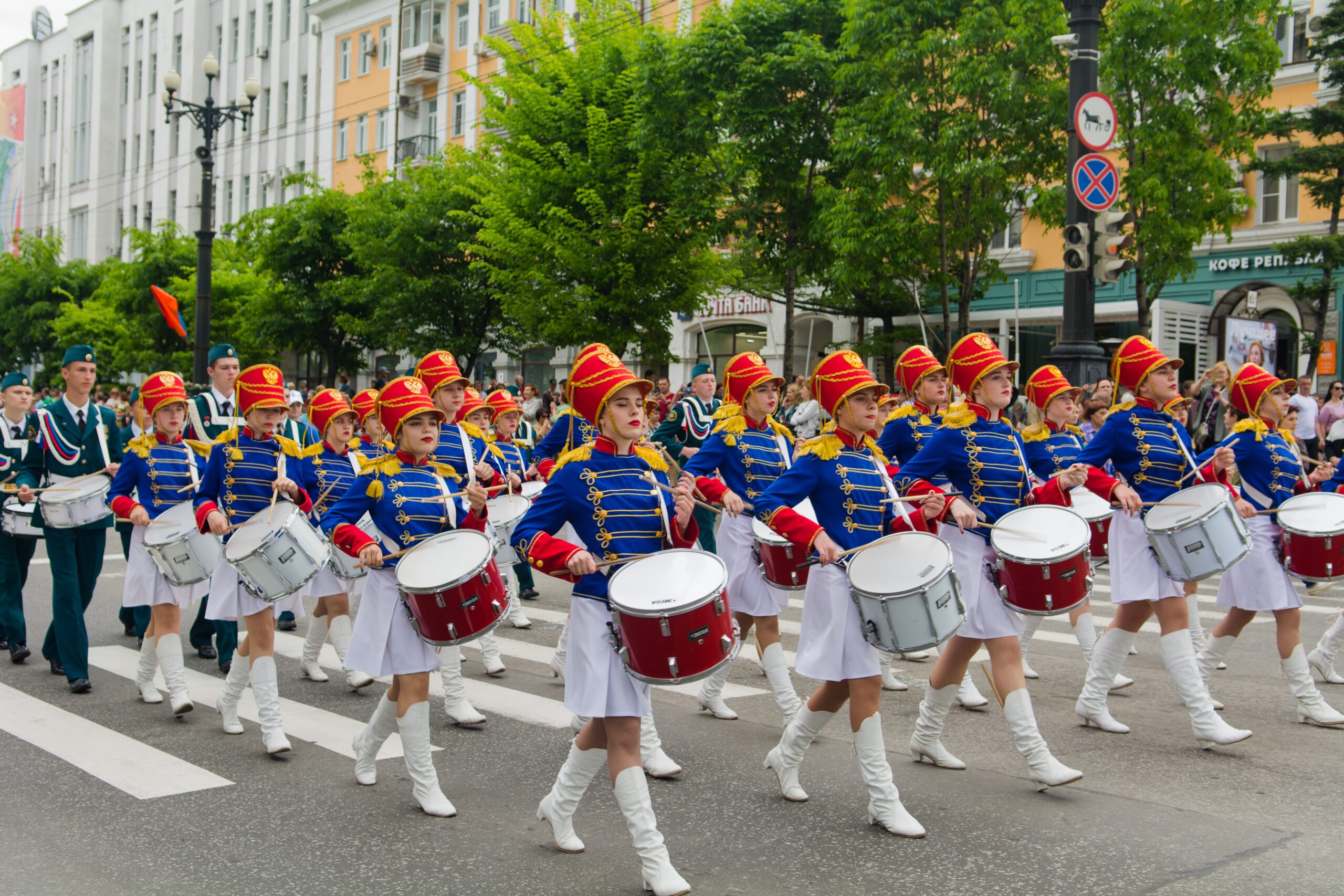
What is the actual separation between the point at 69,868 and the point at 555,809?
188 cm

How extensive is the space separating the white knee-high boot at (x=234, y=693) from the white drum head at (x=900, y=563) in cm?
360

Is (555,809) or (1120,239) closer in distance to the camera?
(555,809)

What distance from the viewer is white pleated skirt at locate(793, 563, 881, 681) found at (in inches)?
205

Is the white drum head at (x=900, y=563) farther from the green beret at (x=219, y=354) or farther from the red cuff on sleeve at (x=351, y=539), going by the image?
the green beret at (x=219, y=354)

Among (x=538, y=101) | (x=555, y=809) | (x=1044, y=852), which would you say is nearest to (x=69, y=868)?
(x=555, y=809)

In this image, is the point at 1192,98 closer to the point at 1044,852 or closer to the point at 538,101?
the point at 538,101

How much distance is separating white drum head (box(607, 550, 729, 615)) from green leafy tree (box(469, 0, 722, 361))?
19.5 metres

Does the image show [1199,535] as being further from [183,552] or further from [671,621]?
[183,552]

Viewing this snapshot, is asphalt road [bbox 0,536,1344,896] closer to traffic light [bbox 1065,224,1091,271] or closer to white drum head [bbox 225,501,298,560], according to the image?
white drum head [bbox 225,501,298,560]

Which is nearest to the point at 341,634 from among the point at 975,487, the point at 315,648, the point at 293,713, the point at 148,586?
the point at 315,648

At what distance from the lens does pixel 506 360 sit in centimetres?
4159

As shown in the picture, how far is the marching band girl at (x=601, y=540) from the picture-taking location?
4.66 m

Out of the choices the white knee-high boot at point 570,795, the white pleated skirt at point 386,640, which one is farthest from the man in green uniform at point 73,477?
the white knee-high boot at point 570,795

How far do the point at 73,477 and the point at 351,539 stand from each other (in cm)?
423
